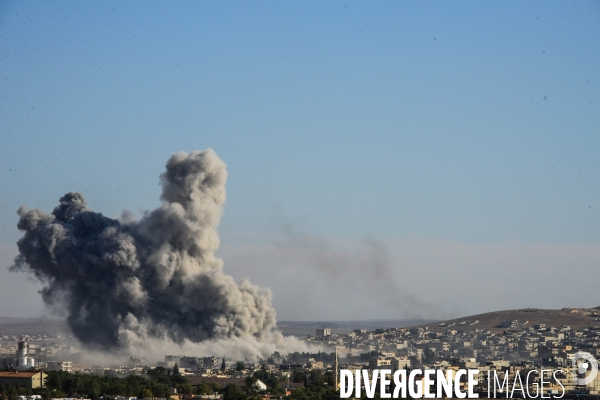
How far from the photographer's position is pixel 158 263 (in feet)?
301

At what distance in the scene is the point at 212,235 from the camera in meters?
93.4

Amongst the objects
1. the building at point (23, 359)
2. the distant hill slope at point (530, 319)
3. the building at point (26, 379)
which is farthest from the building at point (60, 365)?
the distant hill slope at point (530, 319)

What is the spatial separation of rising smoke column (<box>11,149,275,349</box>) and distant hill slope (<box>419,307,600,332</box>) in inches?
3188

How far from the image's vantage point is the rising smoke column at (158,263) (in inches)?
3607

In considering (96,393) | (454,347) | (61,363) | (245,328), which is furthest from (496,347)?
(96,393)

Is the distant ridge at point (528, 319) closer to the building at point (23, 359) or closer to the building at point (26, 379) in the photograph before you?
the building at point (23, 359)

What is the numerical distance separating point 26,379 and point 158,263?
22479 millimetres

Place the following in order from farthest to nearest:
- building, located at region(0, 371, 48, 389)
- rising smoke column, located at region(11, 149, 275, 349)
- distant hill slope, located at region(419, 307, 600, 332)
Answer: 1. distant hill slope, located at region(419, 307, 600, 332)
2. rising smoke column, located at region(11, 149, 275, 349)
3. building, located at region(0, 371, 48, 389)

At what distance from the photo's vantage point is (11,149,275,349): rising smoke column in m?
91.6

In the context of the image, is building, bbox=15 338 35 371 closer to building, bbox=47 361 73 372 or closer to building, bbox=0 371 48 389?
building, bbox=47 361 73 372

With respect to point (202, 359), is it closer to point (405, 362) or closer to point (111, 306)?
point (111, 306)

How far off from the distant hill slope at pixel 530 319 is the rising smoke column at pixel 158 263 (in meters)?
81.0

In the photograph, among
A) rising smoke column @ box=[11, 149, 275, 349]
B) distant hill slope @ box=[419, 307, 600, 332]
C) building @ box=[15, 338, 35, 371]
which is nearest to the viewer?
building @ box=[15, 338, 35, 371]

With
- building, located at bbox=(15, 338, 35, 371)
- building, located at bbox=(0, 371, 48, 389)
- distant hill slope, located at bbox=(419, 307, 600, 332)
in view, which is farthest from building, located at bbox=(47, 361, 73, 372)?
distant hill slope, located at bbox=(419, 307, 600, 332)
